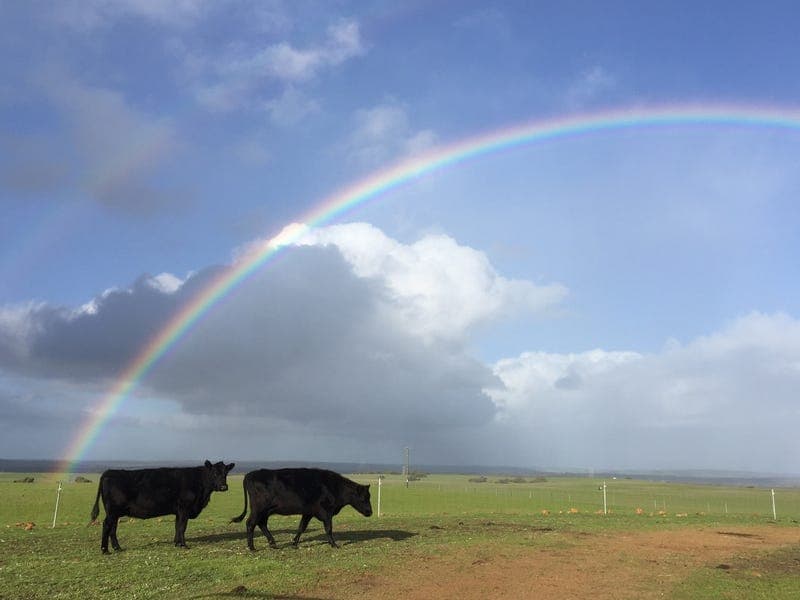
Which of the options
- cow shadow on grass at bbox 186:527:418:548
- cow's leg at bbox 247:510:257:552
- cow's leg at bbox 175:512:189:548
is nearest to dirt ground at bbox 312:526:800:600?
cow shadow on grass at bbox 186:527:418:548

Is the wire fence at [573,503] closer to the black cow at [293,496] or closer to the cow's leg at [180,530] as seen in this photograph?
the black cow at [293,496]

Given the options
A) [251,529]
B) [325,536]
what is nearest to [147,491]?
[251,529]

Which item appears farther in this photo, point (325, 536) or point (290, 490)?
point (325, 536)

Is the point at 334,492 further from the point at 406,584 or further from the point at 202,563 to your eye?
the point at 406,584

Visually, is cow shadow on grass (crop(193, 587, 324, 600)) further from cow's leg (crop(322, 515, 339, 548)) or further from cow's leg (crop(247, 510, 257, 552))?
cow's leg (crop(322, 515, 339, 548))

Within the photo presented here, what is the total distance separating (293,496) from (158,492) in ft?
13.5

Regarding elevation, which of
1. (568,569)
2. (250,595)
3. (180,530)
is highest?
(180,530)

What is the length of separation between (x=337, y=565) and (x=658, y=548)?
33.6 ft

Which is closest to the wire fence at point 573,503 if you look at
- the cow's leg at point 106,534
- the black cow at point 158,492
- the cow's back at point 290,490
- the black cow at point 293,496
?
the black cow at point 293,496

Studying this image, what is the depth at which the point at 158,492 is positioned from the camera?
19281 millimetres

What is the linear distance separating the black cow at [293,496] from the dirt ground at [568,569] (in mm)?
4677

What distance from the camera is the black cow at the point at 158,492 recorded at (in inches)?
731

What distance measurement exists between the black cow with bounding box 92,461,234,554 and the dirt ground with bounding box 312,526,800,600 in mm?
7700

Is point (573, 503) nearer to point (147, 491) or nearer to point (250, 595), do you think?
point (147, 491)
